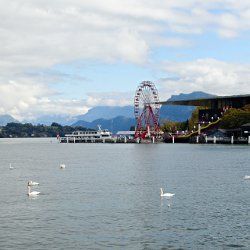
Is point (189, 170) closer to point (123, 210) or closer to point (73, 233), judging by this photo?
point (123, 210)

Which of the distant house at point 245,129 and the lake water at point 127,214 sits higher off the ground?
the distant house at point 245,129

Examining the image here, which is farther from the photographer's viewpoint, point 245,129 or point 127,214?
point 245,129

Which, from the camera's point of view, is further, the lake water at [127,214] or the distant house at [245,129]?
the distant house at [245,129]

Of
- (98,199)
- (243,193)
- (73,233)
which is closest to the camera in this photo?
(73,233)

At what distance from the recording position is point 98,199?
49.0 m

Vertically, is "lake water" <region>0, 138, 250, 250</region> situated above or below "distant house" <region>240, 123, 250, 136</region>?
below

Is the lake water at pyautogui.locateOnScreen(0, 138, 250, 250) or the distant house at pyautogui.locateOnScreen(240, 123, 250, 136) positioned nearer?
the lake water at pyautogui.locateOnScreen(0, 138, 250, 250)

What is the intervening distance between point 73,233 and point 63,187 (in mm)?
24318

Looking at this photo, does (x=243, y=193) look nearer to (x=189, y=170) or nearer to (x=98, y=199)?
(x=98, y=199)

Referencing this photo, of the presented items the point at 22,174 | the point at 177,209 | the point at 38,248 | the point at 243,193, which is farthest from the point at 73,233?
the point at 22,174

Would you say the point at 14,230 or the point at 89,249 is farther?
the point at 14,230

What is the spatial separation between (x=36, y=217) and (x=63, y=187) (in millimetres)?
18876

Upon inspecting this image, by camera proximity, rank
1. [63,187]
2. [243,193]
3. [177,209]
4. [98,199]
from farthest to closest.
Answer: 1. [63,187]
2. [243,193]
3. [98,199]
4. [177,209]

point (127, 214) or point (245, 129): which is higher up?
point (245, 129)
